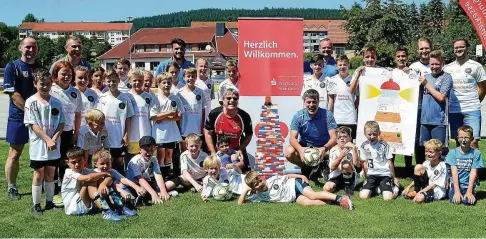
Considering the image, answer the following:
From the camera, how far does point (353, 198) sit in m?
7.18

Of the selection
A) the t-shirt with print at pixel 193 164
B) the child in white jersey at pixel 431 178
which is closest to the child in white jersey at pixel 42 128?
the t-shirt with print at pixel 193 164

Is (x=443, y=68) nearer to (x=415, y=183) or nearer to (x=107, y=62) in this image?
(x=415, y=183)

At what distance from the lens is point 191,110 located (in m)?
8.22

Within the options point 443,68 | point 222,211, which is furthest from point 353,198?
point 443,68

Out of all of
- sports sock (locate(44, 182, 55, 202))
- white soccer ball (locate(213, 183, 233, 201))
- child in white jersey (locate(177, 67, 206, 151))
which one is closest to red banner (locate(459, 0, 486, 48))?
child in white jersey (locate(177, 67, 206, 151))

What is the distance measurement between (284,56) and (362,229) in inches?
145

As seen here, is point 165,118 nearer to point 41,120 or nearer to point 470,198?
point 41,120

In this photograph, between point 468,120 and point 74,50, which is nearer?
point 74,50

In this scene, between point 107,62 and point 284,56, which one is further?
point 107,62

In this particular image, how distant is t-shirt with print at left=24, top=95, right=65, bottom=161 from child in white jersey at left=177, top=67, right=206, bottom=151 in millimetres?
2263

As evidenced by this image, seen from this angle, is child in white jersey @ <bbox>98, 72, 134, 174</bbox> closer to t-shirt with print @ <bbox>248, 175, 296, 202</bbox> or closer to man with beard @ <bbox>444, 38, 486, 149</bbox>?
t-shirt with print @ <bbox>248, 175, 296, 202</bbox>

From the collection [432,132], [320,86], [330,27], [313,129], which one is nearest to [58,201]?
[313,129]

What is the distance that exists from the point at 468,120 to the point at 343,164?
2118 mm

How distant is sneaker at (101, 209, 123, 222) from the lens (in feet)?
19.6
